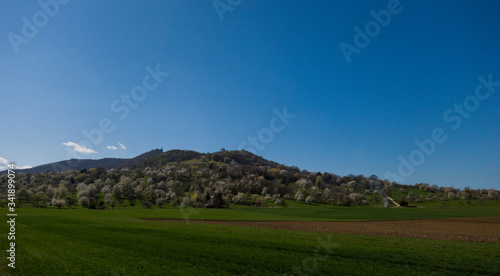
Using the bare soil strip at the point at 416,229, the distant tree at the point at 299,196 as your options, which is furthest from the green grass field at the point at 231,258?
the distant tree at the point at 299,196

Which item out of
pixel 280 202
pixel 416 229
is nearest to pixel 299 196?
pixel 280 202

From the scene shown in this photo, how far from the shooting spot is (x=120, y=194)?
14125 cm

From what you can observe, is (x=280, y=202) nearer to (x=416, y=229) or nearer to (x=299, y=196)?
(x=299, y=196)

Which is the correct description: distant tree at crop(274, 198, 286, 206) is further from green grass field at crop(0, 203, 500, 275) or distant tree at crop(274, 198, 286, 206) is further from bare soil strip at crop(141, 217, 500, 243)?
green grass field at crop(0, 203, 500, 275)

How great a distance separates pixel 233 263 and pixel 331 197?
14538 centimetres

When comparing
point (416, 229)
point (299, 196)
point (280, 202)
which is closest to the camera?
point (416, 229)

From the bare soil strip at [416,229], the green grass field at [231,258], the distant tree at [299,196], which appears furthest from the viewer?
the distant tree at [299,196]

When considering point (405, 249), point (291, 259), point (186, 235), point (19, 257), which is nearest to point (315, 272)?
point (291, 259)

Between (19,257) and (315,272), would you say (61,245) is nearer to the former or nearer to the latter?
(19,257)

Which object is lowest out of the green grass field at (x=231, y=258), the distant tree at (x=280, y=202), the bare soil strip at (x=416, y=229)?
the distant tree at (x=280, y=202)

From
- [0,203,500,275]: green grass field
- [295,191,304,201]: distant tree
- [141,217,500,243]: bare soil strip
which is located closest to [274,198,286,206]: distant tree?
[295,191,304,201]: distant tree

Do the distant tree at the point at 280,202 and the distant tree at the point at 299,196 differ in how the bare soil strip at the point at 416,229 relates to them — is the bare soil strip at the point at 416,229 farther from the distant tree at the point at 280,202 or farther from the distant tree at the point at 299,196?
the distant tree at the point at 299,196

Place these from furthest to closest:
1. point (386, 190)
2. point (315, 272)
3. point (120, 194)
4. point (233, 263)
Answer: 1. point (386, 190)
2. point (120, 194)
3. point (233, 263)
4. point (315, 272)

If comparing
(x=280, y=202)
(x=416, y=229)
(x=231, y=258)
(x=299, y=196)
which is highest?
(x=231, y=258)
